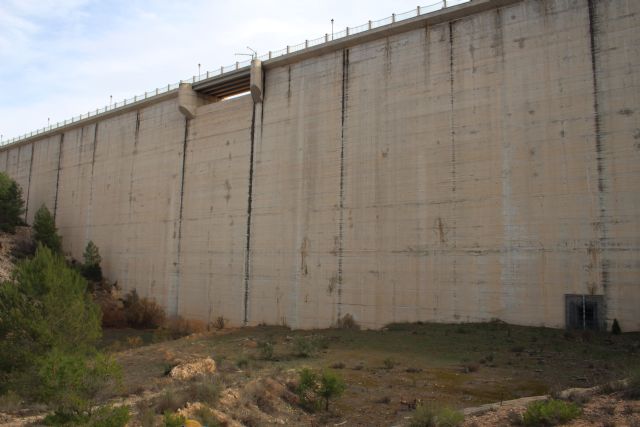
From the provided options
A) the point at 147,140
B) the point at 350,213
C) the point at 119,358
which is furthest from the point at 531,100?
the point at 147,140

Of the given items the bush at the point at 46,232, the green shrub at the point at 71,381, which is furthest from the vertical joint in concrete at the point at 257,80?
the bush at the point at 46,232

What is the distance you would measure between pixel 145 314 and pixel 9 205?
2145 centimetres

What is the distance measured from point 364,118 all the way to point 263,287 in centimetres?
1146

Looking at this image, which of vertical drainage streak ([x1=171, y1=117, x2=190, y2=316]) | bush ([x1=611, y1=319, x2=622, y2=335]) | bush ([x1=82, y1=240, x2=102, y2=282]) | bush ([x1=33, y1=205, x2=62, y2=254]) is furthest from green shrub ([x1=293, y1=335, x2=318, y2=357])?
bush ([x1=33, y1=205, x2=62, y2=254])

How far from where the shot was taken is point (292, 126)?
31.5m

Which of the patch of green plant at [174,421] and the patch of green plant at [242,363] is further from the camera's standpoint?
the patch of green plant at [242,363]

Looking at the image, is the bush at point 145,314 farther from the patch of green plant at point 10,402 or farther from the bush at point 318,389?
the bush at point 318,389

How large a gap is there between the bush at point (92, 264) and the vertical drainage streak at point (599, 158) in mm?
36796

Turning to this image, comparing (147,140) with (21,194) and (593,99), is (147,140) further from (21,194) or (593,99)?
(593,99)

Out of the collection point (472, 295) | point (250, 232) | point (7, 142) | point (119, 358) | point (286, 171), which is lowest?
point (119, 358)

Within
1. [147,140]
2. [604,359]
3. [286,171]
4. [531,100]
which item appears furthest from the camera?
[147,140]

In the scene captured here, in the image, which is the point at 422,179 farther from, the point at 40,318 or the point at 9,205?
the point at 9,205

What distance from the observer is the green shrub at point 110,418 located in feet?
34.9

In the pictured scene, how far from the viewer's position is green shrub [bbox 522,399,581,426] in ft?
31.7
